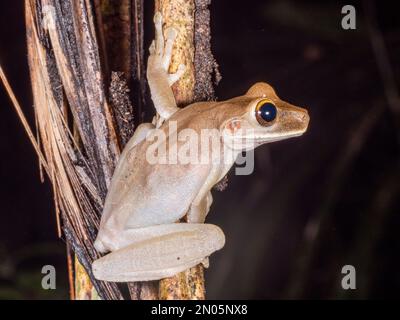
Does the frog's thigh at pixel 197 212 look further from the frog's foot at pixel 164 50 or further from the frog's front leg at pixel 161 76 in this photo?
the frog's foot at pixel 164 50

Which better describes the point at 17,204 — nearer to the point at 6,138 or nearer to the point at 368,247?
the point at 6,138

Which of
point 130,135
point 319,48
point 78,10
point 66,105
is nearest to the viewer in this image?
point 78,10

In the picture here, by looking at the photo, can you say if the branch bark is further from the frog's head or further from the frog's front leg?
the frog's head

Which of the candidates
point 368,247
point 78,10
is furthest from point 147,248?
point 368,247

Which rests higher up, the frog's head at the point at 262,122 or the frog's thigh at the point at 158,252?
the frog's head at the point at 262,122

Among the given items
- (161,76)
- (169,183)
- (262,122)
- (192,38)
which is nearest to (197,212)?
(169,183)

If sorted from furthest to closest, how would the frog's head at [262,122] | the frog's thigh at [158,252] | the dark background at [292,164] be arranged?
1. the dark background at [292,164]
2. the frog's head at [262,122]
3. the frog's thigh at [158,252]

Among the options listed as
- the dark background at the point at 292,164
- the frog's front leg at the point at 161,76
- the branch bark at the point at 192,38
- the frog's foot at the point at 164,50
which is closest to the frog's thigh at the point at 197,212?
the branch bark at the point at 192,38
